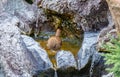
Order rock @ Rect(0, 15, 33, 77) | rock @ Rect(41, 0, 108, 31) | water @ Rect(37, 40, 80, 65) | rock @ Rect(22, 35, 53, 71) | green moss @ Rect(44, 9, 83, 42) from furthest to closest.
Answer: green moss @ Rect(44, 9, 83, 42) < rock @ Rect(41, 0, 108, 31) < water @ Rect(37, 40, 80, 65) < rock @ Rect(22, 35, 53, 71) < rock @ Rect(0, 15, 33, 77)

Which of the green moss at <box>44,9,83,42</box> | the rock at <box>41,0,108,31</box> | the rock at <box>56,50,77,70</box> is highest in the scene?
the rock at <box>41,0,108,31</box>

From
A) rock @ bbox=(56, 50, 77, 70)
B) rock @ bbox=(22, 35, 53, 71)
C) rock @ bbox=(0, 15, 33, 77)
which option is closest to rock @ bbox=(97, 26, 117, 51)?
rock @ bbox=(56, 50, 77, 70)

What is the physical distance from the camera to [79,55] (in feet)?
24.1

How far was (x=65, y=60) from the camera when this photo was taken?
704 cm

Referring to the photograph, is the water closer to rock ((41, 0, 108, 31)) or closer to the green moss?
the green moss

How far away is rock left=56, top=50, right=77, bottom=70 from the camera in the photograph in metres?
6.96

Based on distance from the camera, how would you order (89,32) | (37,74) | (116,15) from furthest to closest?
(89,32), (37,74), (116,15)

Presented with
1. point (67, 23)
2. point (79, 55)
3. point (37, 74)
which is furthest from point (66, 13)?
point (37, 74)

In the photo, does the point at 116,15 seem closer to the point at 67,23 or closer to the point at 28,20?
the point at 67,23

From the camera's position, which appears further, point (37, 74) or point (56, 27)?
point (56, 27)

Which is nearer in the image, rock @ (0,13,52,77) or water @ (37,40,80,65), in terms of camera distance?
rock @ (0,13,52,77)

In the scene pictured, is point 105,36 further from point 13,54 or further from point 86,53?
point 13,54

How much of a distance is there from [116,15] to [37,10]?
14.9ft

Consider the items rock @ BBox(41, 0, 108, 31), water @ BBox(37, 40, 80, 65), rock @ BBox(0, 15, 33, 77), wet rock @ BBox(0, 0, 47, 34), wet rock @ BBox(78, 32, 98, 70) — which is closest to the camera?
rock @ BBox(0, 15, 33, 77)
